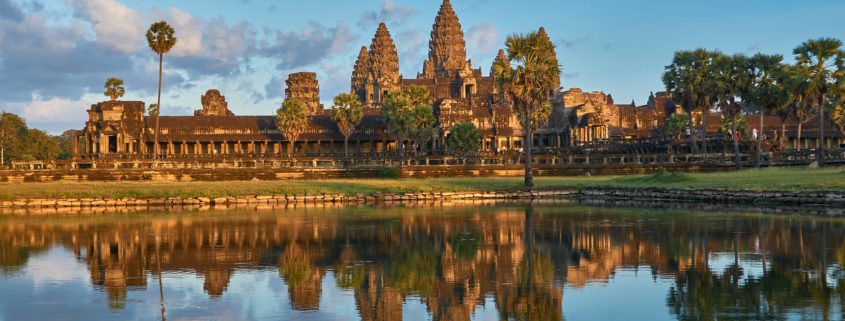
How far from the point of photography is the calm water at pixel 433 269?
15578 mm

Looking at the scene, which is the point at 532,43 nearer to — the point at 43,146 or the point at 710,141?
the point at 710,141

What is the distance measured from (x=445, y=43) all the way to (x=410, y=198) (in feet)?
462

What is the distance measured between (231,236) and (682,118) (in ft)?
283

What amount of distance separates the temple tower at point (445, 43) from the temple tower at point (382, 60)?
30.7ft

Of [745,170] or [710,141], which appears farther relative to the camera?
[710,141]

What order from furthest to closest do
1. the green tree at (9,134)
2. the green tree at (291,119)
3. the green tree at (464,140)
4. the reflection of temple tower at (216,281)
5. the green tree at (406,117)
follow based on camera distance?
1. the green tree at (9,134)
2. the green tree at (291,119)
3. the green tree at (464,140)
4. the green tree at (406,117)
5. the reflection of temple tower at (216,281)

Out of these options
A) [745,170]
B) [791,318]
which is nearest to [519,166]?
[745,170]

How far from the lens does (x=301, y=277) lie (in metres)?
19.5

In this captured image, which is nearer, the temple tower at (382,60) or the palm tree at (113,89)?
the palm tree at (113,89)

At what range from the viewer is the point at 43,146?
120 m

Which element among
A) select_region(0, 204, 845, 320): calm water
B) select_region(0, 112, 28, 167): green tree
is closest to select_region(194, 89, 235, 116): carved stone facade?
select_region(0, 112, 28, 167): green tree

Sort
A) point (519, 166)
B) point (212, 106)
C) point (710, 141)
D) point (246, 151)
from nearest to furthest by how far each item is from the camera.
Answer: point (519, 166) < point (710, 141) < point (246, 151) < point (212, 106)

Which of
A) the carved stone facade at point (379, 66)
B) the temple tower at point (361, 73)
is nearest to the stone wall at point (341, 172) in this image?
the carved stone facade at point (379, 66)

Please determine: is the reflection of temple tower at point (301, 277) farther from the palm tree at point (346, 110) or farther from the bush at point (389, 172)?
the palm tree at point (346, 110)
